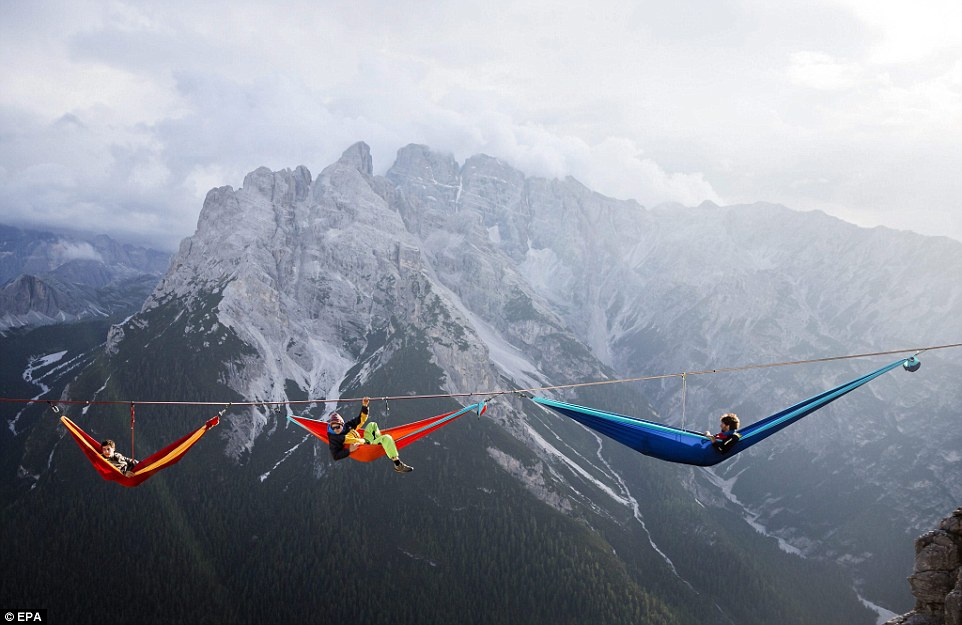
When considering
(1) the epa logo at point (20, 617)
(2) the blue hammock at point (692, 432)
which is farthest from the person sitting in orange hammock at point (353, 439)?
(1) the epa logo at point (20, 617)

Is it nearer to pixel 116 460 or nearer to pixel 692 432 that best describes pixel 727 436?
pixel 692 432

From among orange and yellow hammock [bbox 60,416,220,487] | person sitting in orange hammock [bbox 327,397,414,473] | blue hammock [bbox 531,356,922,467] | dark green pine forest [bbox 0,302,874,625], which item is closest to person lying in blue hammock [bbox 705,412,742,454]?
blue hammock [bbox 531,356,922,467]

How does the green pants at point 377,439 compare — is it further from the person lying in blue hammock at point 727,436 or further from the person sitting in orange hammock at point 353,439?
the person lying in blue hammock at point 727,436

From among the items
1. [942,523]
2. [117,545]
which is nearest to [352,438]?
[942,523]

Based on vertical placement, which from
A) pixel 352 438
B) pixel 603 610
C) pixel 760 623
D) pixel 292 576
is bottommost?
pixel 760 623

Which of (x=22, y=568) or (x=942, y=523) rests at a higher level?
(x=942, y=523)

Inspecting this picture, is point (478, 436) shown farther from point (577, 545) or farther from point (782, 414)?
point (782, 414)
